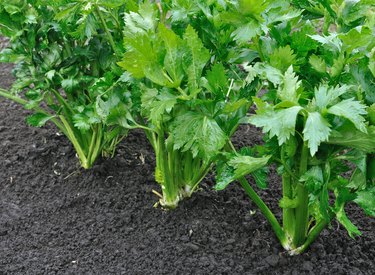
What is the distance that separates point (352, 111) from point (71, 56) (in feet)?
4.68

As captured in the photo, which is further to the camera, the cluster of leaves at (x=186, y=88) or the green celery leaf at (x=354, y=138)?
the cluster of leaves at (x=186, y=88)

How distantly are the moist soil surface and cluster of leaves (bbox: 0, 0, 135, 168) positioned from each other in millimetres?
231

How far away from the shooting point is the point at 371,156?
1.88m

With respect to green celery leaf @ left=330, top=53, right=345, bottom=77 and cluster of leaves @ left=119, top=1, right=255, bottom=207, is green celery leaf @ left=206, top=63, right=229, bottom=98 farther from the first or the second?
green celery leaf @ left=330, top=53, right=345, bottom=77

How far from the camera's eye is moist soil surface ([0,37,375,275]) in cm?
230

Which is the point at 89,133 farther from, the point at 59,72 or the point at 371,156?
the point at 371,156

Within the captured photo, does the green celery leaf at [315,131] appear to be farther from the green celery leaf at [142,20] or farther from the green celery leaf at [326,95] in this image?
the green celery leaf at [142,20]

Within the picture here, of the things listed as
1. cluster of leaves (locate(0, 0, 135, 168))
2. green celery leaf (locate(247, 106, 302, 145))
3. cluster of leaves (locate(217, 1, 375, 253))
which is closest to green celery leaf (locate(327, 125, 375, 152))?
cluster of leaves (locate(217, 1, 375, 253))

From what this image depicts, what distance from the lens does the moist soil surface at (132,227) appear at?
2.30m

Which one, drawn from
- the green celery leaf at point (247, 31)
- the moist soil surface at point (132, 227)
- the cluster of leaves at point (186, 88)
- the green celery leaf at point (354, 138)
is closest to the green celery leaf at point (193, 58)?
the cluster of leaves at point (186, 88)

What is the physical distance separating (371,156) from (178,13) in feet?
2.68

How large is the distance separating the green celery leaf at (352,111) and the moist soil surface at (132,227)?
31.8 inches

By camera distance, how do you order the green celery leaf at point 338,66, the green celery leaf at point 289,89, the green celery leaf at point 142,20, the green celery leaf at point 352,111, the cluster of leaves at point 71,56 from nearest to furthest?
the green celery leaf at point 352,111 < the green celery leaf at point 289,89 < the green celery leaf at point 338,66 < the green celery leaf at point 142,20 < the cluster of leaves at point 71,56

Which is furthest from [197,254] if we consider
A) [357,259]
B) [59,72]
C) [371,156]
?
[59,72]
